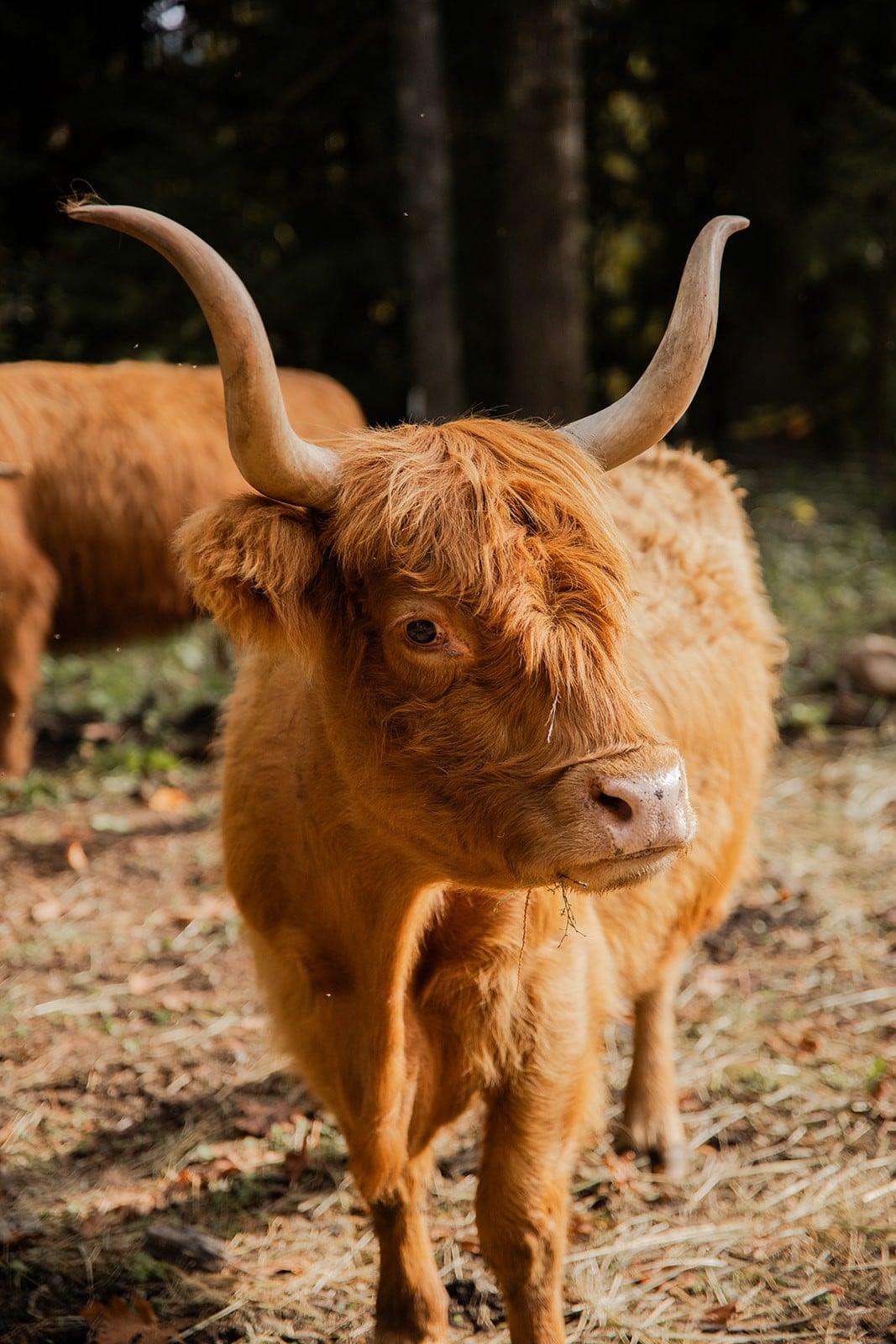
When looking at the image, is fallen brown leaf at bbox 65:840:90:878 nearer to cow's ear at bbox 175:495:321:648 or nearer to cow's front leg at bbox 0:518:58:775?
cow's front leg at bbox 0:518:58:775

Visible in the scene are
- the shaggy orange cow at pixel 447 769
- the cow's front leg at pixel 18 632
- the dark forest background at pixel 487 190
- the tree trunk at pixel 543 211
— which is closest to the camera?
the shaggy orange cow at pixel 447 769

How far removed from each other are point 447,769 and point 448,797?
0.06 meters

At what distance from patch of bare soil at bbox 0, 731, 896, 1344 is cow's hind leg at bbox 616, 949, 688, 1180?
0.26ft

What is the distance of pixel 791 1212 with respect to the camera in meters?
3.29

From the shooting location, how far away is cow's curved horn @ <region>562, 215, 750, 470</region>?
7.91 feet

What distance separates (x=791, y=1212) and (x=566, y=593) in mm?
2113

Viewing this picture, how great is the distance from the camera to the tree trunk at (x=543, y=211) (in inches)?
341

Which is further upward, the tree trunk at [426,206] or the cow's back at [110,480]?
the tree trunk at [426,206]

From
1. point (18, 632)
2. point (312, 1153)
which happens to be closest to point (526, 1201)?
point (312, 1153)

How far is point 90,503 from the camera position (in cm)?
655

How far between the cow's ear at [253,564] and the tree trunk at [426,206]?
7.61 metres

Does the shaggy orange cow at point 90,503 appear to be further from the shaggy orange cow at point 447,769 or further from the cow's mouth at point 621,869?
the cow's mouth at point 621,869

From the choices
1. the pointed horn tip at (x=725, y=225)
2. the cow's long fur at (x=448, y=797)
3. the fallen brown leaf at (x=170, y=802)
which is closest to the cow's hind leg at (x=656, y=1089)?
the cow's long fur at (x=448, y=797)

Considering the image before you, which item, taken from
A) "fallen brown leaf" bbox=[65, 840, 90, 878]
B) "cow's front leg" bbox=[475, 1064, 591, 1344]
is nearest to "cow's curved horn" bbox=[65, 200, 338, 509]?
"cow's front leg" bbox=[475, 1064, 591, 1344]
